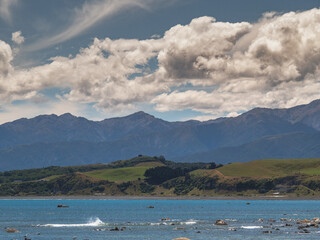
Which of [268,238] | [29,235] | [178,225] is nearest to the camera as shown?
[268,238]

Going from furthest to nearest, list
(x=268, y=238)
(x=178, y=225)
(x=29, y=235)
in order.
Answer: (x=178, y=225)
(x=29, y=235)
(x=268, y=238)

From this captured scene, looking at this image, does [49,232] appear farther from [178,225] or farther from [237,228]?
[237,228]

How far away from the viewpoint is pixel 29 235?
12662 centimetres

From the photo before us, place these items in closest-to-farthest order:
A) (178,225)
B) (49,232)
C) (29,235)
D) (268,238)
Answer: (268,238)
(29,235)
(49,232)
(178,225)

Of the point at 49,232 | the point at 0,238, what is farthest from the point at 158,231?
the point at 0,238

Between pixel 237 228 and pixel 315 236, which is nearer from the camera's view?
pixel 315 236

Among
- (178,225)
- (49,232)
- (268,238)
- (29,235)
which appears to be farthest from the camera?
(178,225)

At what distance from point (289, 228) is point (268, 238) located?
25447mm

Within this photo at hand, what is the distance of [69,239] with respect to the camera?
11688cm

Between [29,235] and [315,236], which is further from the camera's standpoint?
[29,235]

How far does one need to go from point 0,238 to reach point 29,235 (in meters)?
8.53

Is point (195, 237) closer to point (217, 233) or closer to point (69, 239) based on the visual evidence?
point (217, 233)

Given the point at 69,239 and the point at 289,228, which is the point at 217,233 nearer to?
the point at 289,228

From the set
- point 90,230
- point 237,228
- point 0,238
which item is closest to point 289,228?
point 237,228
